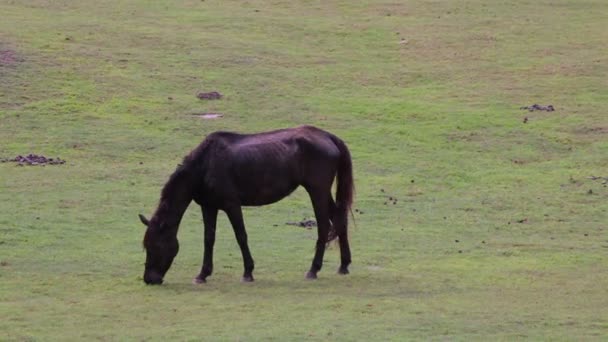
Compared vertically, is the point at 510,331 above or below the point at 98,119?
above

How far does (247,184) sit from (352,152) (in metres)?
8.84

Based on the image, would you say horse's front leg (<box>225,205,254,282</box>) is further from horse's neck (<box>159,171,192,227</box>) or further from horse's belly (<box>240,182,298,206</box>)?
horse's neck (<box>159,171,192,227</box>)

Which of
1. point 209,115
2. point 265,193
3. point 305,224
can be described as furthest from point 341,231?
point 209,115

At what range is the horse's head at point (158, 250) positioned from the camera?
14.5 meters

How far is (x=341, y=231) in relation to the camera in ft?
51.7

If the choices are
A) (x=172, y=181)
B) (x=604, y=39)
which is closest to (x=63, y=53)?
(x=604, y=39)

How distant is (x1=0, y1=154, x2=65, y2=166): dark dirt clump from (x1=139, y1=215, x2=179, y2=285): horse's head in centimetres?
844

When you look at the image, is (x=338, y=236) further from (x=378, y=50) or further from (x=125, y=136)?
(x=378, y=50)

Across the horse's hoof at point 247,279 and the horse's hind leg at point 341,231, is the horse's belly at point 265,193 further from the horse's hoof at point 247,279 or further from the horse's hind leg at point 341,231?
the horse's hoof at point 247,279

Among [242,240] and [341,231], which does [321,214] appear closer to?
[341,231]

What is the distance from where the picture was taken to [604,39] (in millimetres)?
32812

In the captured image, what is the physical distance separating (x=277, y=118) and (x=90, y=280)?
11.7 meters

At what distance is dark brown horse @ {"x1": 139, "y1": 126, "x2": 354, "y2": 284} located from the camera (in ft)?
48.6

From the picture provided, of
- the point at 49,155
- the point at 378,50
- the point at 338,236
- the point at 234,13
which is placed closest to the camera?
the point at 338,236
